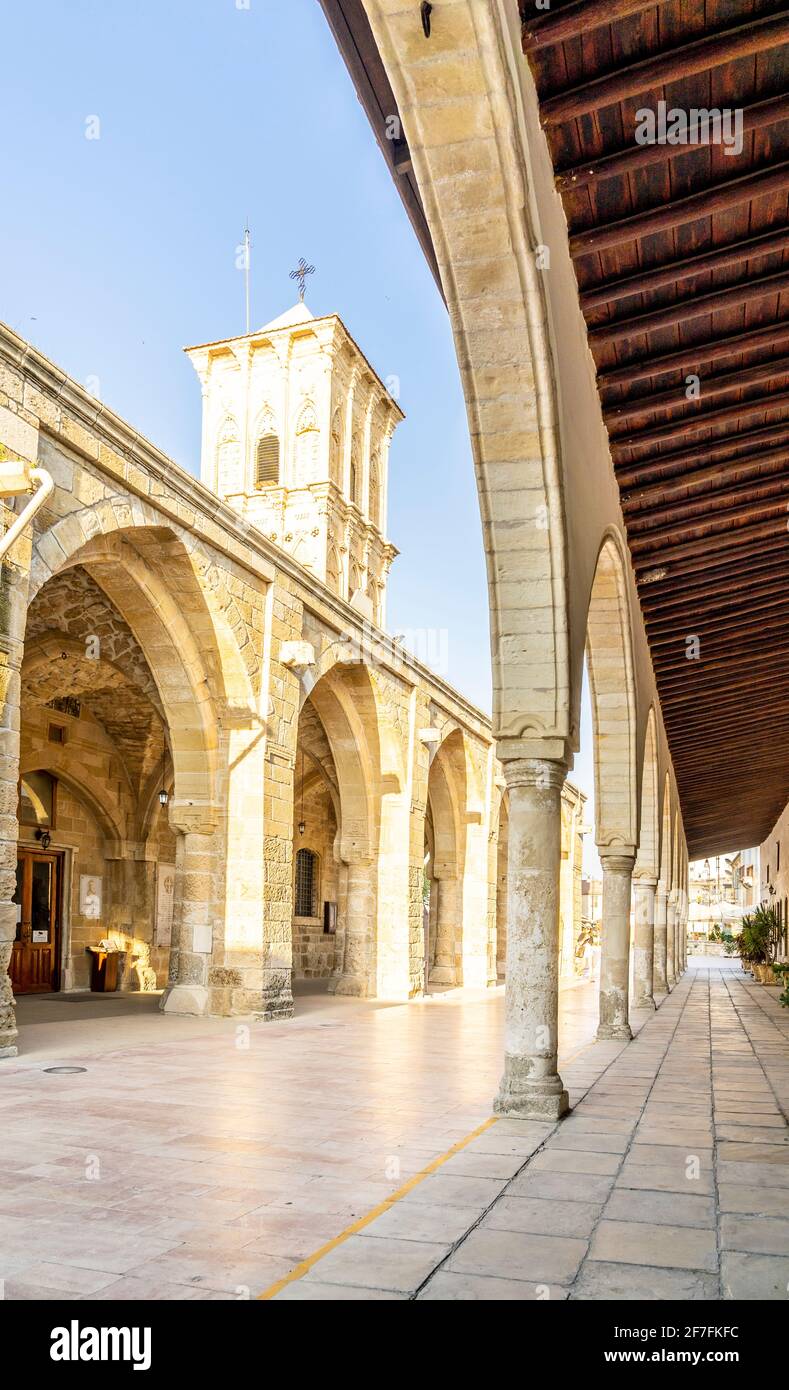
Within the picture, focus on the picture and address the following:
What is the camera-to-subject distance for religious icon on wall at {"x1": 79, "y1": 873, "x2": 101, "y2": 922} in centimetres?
1429

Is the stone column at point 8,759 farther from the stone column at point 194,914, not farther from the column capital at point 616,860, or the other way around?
the column capital at point 616,860

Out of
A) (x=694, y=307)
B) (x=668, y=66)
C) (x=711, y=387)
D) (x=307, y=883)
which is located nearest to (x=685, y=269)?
(x=694, y=307)

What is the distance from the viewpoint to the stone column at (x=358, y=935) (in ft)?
47.2

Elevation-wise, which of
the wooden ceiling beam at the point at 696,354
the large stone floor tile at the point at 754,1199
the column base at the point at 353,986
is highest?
the wooden ceiling beam at the point at 696,354

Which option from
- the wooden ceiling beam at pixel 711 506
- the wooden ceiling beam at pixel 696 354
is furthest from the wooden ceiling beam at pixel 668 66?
the wooden ceiling beam at pixel 711 506

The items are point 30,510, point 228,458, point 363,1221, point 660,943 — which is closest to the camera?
point 363,1221

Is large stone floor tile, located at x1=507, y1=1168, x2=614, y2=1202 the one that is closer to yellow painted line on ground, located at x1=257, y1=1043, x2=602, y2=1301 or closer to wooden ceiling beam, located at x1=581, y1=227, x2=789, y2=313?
yellow painted line on ground, located at x1=257, y1=1043, x2=602, y2=1301

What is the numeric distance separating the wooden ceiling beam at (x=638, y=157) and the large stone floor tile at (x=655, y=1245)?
4371 millimetres

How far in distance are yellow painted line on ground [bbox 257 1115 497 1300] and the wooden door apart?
9.37m

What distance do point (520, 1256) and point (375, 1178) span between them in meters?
1.19

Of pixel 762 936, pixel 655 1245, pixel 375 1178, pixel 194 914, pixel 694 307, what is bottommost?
pixel 762 936

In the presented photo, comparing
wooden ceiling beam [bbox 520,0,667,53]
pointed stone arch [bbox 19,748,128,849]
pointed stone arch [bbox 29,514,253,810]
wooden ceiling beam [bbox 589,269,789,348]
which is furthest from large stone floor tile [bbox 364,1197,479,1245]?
pointed stone arch [bbox 19,748,128,849]

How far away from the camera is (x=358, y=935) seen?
47.8ft

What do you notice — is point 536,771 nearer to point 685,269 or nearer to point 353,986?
point 685,269
